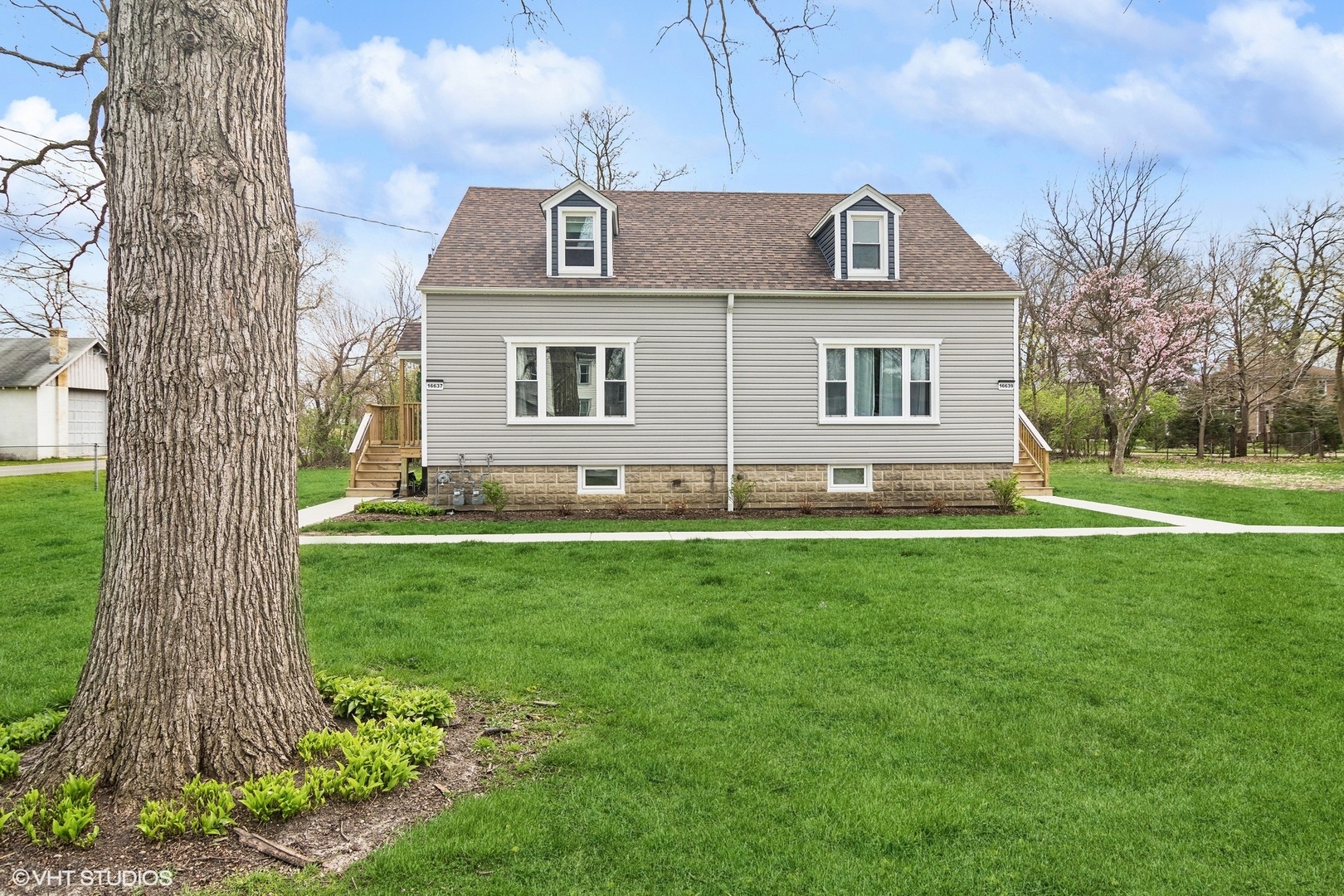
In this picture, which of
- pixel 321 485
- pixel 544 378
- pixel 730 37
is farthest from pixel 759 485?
pixel 321 485

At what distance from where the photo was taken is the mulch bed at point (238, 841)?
2549 mm

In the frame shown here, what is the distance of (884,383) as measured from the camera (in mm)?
Answer: 13906

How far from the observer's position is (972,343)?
1394 cm

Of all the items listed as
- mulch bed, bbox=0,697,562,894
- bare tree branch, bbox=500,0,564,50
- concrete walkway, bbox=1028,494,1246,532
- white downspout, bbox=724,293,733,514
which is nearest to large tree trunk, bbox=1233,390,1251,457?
concrete walkway, bbox=1028,494,1246,532

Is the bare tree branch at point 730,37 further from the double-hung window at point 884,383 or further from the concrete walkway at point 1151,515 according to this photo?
the concrete walkway at point 1151,515

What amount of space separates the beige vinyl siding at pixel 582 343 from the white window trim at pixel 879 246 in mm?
2576

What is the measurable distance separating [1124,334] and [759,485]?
55.7ft

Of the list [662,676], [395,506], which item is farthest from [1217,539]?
[395,506]

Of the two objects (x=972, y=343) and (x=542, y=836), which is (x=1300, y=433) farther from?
(x=542, y=836)

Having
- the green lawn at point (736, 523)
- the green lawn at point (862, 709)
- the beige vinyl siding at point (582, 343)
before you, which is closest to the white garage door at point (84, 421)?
the beige vinyl siding at point (582, 343)

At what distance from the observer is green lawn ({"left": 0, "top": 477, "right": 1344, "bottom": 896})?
2.67 metres

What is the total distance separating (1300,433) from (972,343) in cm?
2817

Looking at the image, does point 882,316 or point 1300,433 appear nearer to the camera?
point 882,316

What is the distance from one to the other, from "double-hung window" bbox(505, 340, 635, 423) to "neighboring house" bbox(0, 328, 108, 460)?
68.6 feet
